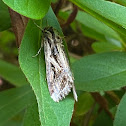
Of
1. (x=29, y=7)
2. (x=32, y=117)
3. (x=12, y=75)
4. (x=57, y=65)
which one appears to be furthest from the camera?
(x=12, y=75)

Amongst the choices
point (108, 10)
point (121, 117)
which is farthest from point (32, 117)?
point (108, 10)

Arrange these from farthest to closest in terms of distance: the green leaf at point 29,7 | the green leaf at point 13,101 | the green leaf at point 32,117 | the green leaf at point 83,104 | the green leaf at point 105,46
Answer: the green leaf at point 105,46 < the green leaf at point 83,104 < the green leaf at point 13,101 < the green leaf at point 32,117 < the green leaf at point 29,7

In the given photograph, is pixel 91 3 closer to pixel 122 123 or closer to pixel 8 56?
pixel 122 123

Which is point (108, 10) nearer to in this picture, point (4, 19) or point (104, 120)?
point (4, 19)

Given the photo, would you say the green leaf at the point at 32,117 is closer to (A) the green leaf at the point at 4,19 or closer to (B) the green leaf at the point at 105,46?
(A) the green leaf at the point at 4,19

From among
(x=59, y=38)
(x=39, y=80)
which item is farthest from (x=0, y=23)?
(x=39, y=80)

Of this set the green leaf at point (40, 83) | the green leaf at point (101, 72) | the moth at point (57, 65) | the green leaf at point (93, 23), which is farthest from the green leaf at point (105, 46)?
the green leaf at point (40, 83)
